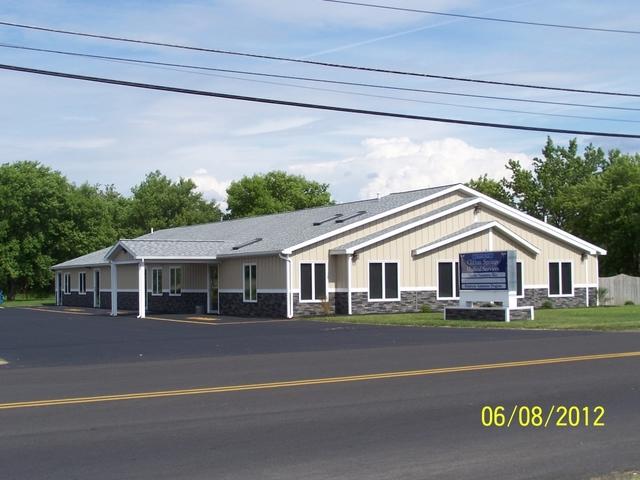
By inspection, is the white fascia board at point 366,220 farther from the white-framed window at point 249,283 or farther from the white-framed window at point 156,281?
the white-framed window at point 156,281

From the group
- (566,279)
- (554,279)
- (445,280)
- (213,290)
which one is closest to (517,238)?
(554,279)

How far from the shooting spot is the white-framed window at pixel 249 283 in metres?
39.1

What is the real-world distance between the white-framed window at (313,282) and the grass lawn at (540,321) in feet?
4.82

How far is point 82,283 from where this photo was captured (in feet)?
190

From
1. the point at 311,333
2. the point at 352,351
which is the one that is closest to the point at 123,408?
the point at 352,351

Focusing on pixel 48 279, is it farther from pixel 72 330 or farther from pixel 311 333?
pixel 311 333

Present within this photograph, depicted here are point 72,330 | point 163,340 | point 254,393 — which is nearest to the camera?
point 254,393

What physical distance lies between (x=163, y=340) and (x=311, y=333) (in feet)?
14.9

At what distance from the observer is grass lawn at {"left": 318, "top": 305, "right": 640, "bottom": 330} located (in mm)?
27844

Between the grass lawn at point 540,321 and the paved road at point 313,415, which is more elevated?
the grass lawn at point 540,321

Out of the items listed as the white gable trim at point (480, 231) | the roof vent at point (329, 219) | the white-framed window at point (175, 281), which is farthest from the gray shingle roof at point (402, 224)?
the white-framed window at point (175, 281)

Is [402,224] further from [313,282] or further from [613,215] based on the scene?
[613,215]

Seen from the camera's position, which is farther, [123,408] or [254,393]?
[254,393]

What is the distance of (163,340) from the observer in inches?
1003
